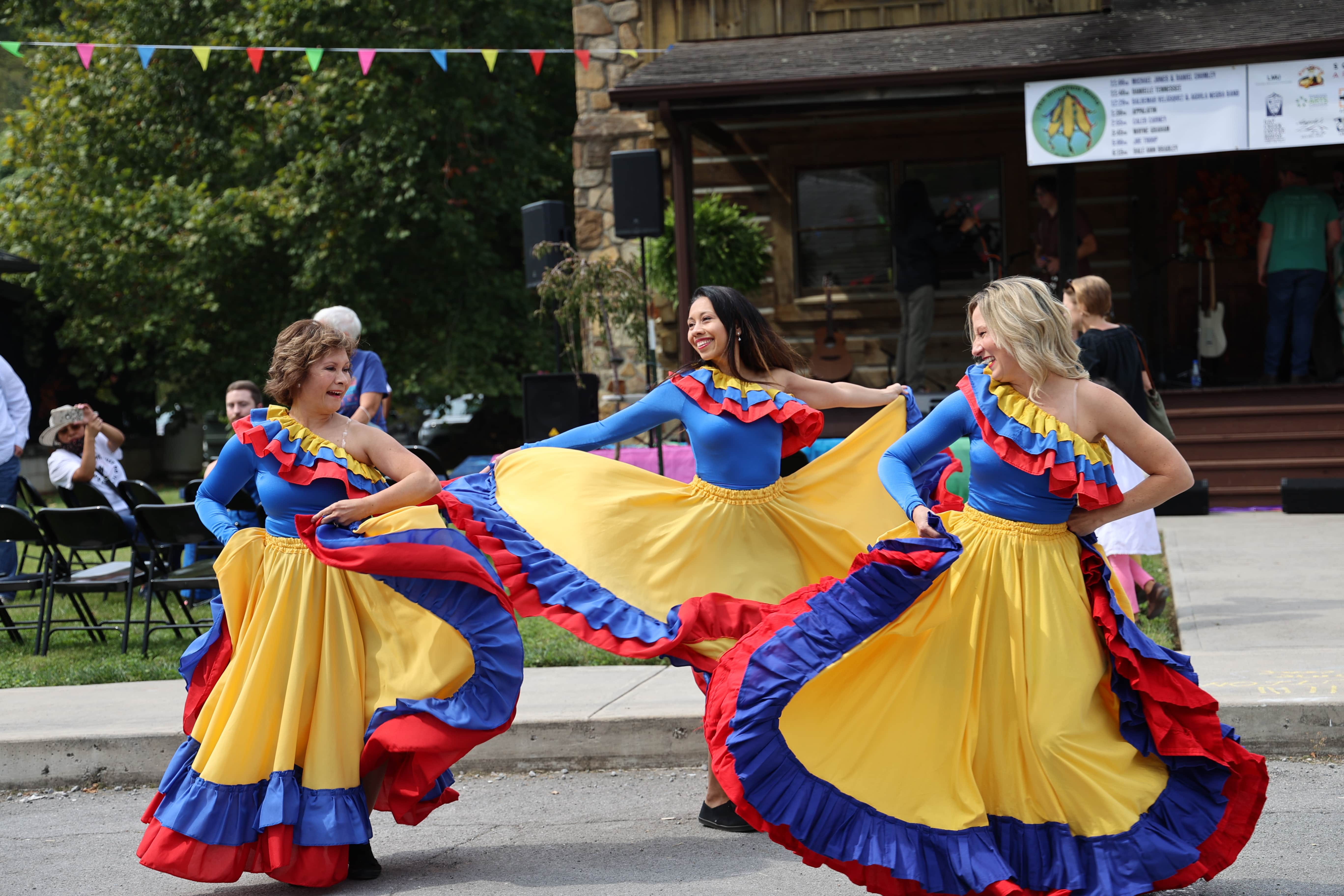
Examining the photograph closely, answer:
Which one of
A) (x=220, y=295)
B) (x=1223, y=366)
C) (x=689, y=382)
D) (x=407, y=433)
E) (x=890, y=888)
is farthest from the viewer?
(x=407, y=433)

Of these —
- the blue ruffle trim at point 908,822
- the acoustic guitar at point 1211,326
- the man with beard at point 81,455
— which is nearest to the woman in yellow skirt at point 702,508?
the blue ruffle trim at point 908,822

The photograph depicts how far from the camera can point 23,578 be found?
8.48 metres

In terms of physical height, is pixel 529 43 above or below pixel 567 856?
above

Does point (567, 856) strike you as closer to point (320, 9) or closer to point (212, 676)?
point (212, 676)

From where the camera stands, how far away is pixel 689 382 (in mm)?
4969

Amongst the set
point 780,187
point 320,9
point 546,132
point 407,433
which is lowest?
point 407,433

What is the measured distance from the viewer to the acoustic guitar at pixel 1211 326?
1412cm

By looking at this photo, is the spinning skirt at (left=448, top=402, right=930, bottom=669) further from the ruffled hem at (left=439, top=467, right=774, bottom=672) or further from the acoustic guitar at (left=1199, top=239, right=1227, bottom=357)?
the acoustic guitar at (left=1199, top=239, right=1227, bottom=357)

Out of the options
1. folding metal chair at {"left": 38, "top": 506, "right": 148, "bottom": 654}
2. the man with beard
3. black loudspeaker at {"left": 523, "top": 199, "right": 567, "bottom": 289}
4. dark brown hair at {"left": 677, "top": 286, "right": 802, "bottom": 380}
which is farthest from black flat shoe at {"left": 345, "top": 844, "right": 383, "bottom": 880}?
black loudspeaker at {"left": 523, "top": 199, "right": 567, "bottom": 289}

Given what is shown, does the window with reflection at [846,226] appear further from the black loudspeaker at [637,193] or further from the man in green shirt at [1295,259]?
the man in green shirt at [1295,259]

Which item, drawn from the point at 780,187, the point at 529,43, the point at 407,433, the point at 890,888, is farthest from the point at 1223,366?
the point at 407,433

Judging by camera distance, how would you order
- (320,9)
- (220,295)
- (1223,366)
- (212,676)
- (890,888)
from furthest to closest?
1. (220,295)
2. (320,9)
3. (1223,366)
4. (212,676)
5. (890,888)

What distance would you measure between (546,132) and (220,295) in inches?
238

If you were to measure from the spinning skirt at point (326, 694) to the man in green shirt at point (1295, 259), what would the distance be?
34.6 feet
